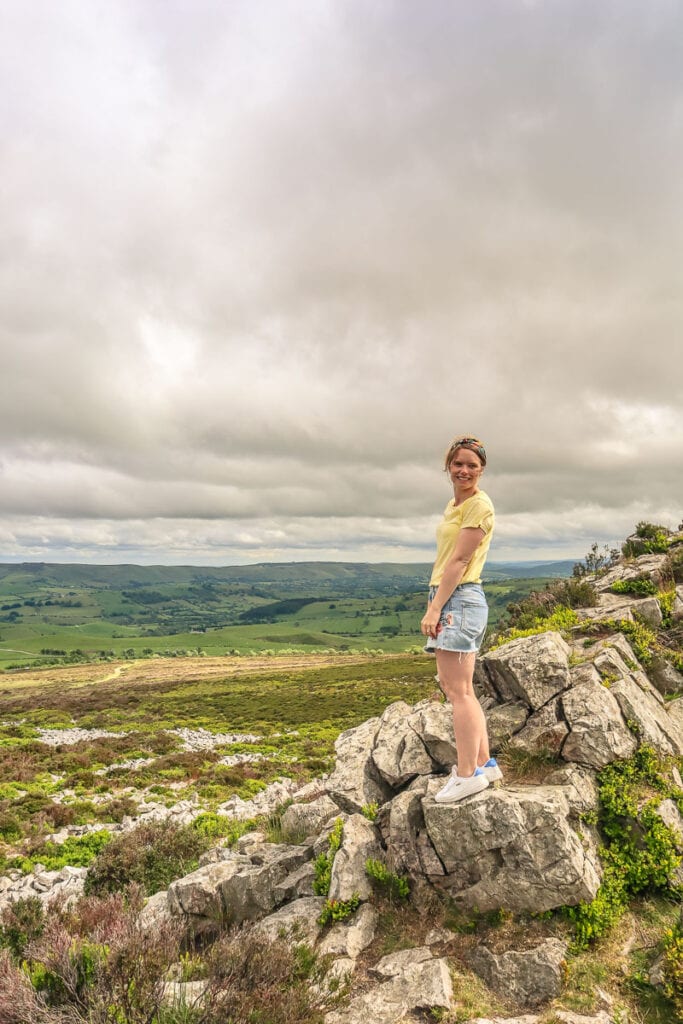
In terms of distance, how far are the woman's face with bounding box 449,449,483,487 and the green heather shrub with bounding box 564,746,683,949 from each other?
5.77 meters

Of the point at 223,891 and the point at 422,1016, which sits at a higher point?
the point at 422,1016

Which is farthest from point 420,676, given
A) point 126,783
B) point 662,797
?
point 662,797

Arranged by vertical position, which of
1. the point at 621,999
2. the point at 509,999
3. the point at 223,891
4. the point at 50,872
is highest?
the point at 621,999

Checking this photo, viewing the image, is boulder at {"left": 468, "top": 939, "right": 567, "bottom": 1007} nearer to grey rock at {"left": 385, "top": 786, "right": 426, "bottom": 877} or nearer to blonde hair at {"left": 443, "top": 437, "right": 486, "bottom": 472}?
grey rock at {"left": 385, "top": 786, "right": 426, "bottom": 877}

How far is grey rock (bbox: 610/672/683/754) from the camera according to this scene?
8.99m

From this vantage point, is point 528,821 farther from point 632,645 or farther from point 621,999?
point 632,645

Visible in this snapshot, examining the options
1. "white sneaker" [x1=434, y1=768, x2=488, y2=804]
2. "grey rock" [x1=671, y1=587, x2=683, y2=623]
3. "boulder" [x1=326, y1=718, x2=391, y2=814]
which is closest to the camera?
"white sneaker" [x1=434, y1=768, x2=488, y2=804]

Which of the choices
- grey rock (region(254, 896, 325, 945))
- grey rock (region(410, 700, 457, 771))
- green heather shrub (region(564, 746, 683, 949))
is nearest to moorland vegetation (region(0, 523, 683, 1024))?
green heather shrub (region(564, 746, 683, 949))

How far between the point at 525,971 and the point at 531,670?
4.73 metres

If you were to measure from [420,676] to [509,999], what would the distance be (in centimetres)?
7471

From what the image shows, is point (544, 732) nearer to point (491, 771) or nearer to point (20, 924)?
point (491, 771)

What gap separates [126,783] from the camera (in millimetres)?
25469

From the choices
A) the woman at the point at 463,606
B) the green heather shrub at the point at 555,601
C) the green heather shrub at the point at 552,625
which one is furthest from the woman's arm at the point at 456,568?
the green heather shrub at the point at 555,601

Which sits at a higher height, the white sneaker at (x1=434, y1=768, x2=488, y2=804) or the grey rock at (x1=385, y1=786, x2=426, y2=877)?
the white sneaker at (x1=434, y1=768, x2=488, y2=804)
